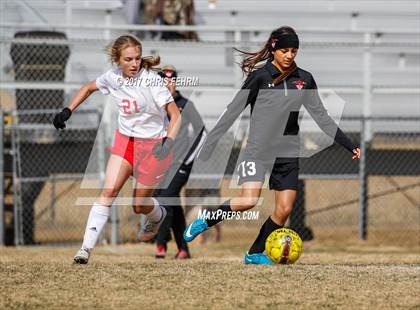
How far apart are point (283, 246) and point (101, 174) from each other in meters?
6.28

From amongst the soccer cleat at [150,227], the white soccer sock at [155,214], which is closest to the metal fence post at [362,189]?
the soccer cleat at [150,227]

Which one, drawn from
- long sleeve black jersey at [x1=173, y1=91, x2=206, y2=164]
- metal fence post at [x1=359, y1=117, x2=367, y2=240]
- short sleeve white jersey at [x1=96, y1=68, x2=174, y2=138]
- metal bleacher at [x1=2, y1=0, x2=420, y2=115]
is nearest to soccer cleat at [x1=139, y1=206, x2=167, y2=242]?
short sleeve white jersey at [x1=96, y1=68, x2=174, y2=138]

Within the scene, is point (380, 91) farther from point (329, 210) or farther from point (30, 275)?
point (30, 275)

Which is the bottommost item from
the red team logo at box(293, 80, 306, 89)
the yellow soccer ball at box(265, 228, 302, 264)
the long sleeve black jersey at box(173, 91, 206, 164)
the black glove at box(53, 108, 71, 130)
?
the yellow soccer ball at box(265, 228, 302, 264)

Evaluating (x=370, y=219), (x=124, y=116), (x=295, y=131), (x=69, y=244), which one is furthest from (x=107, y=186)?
(x=370, y=219)

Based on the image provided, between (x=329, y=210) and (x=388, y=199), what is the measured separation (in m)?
1.26

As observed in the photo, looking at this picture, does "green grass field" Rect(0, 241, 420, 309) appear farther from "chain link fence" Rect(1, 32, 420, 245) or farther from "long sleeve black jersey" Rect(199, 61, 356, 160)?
"chain link fence" Rect(1, 32, 420, 245)

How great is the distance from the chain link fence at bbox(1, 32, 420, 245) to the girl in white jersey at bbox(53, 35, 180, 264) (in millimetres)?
5274

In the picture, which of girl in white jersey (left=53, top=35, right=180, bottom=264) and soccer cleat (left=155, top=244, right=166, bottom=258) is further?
soccer cleat (left=155, top=244, right=166, bottom=258)

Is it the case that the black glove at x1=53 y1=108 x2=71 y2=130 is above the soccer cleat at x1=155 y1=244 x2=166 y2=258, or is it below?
above

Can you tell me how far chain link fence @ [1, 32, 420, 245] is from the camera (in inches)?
558

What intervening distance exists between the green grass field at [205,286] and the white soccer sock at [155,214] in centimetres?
90

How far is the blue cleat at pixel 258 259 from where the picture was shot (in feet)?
27.6

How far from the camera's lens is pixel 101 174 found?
1394 centimetres
